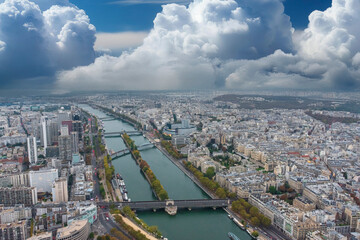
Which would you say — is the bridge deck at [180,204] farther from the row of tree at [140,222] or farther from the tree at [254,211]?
the tree at [254,211]

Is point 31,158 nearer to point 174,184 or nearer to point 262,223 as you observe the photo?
point 174,184

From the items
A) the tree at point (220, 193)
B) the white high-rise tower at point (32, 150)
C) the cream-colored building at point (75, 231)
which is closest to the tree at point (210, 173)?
the tree at point (220, 193)

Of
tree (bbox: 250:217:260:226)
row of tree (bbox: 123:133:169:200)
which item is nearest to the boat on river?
tree (bbox: 250:217:260:226)

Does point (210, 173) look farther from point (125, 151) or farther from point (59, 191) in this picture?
point (125, 151)

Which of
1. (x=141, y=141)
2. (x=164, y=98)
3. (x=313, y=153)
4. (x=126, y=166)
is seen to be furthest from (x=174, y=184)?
(x=164, y=98)

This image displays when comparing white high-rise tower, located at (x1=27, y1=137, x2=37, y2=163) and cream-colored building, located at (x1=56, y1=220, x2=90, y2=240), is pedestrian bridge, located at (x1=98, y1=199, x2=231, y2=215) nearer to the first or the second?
cream-colored building, located at (x1=56, y1=220, x2=90, y2=240)

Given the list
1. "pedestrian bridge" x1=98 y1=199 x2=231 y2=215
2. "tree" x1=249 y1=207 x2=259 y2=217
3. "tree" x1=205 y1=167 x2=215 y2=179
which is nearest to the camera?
"tree" x1=249 y1=207 x2=259 y2=217

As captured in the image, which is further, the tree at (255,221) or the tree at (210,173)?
the tree at (210,173)
